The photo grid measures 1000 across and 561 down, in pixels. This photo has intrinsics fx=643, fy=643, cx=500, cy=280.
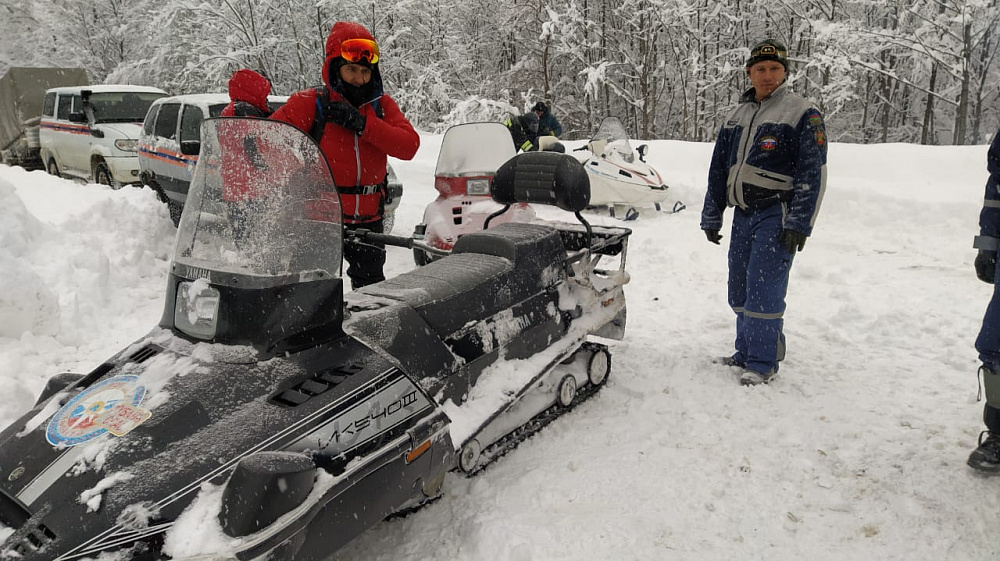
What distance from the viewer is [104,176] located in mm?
9781

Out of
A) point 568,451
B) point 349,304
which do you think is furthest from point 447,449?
point 568,451

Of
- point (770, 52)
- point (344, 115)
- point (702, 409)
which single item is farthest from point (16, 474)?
point (770, 52)

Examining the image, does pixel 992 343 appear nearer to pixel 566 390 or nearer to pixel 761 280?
pixel 761 280

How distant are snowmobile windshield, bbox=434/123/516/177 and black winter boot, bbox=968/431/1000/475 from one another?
4.04 m

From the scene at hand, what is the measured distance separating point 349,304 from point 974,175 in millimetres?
9543

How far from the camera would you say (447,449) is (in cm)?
247

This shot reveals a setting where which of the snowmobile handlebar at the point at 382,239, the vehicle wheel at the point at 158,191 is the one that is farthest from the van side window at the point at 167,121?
the snowmobile handlebar at the point at 382,239

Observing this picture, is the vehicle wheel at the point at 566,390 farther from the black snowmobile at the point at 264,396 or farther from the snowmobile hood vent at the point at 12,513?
the snowmobile hood vent at the point at 12,513

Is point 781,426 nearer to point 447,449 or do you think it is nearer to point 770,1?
point 447,449

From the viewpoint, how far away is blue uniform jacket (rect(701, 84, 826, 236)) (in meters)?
3.60

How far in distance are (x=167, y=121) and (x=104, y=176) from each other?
8.28ft

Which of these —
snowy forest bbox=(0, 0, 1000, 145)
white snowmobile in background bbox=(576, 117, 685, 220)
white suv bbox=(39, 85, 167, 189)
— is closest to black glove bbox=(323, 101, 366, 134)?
white snowmobile in background bbox=(576, 117, 685, 220)

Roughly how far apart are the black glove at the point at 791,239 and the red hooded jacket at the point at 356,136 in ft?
7.09

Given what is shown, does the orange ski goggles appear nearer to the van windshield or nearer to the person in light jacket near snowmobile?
the person in light jacket near snowmobile
